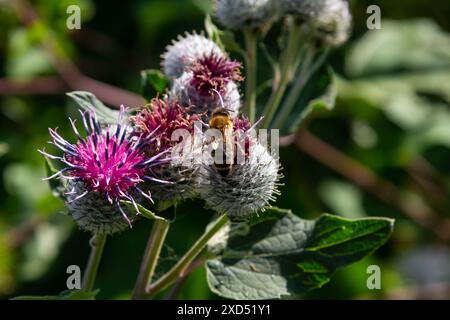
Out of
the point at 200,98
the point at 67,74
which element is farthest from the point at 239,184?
the point at 67,74

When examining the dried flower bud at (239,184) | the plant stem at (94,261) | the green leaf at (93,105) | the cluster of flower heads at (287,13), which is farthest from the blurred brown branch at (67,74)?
the dried flower bud at (239,184)

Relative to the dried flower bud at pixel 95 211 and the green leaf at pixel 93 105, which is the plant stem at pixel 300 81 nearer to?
the green leaf at pixel 93 105

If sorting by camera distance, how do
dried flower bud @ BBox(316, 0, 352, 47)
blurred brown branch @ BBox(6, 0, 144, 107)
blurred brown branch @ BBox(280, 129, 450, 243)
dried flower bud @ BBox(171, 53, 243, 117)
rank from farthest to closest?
blurred brown branch @ BBox(280, 129, 450, 243) < blurred brown branch @ BBox(6, 0, 144, 107) < dried flower bud @ BBox(316, 0, 352, 47) < dried flower bud @ BBox(171, 53, 243, 117)

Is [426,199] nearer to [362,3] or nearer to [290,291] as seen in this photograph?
[362,3]

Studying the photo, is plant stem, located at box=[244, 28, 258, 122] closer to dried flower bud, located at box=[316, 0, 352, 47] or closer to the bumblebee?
dried flower bud, located at box=[316, 0, 352, 47]

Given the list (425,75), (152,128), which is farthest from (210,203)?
(425,75)

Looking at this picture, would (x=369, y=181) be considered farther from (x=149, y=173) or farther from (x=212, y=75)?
(x=149, y=173)

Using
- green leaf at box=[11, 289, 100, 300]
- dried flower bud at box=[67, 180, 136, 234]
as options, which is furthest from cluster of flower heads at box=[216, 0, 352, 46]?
green leaf at box=[11, 289, 100, 300]
